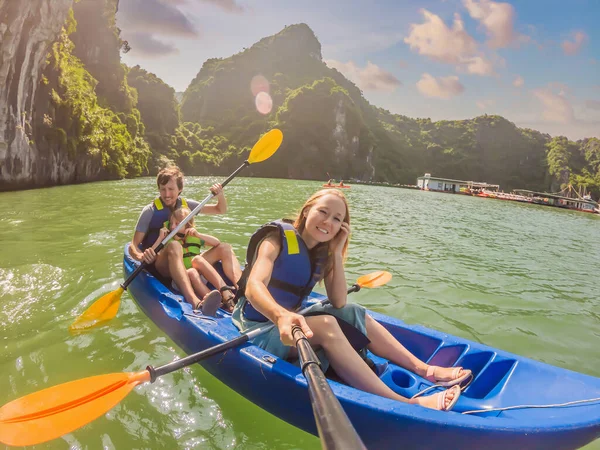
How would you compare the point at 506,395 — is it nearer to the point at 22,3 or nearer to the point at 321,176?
the point at 22,3

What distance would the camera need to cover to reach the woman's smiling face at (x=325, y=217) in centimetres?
252

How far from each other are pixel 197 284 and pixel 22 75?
19.6m

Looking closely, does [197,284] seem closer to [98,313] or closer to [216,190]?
[98,313]

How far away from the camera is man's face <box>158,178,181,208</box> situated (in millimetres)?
4289

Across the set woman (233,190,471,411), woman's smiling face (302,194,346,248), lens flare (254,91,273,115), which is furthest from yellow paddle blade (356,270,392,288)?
lens flare (254,91,273,115)

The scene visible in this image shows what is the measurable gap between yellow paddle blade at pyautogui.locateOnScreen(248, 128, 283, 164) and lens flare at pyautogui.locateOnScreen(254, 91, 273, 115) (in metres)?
96.8

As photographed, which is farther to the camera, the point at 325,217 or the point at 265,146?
the point at 265,146

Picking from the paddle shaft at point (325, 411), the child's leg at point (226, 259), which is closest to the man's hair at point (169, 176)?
the child's leg at point (226, 259)

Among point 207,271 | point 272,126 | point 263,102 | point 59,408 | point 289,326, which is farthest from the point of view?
point 263,102

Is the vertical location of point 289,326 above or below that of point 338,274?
below

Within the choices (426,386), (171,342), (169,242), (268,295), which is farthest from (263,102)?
(268,295)

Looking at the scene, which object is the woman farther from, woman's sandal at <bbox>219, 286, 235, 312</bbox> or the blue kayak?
woman's sandal at <bbox>219, 286, 235, 312</bbox>

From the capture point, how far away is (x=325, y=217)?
99.5 inches

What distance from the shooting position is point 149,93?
2766 inches
